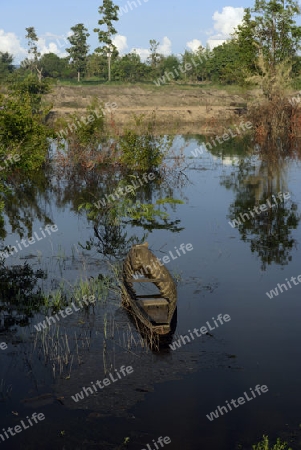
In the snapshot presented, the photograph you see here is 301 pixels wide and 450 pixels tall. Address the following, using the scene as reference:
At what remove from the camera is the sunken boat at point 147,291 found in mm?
9852

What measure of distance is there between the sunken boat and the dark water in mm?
342

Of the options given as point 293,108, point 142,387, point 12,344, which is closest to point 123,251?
point 12,344

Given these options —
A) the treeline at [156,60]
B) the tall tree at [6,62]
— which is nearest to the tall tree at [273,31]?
the treeline at [156,60]

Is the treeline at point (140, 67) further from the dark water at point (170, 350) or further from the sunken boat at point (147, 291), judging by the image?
the sunken boat at point (147, 291)

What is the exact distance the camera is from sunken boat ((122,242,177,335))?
9.85 metres

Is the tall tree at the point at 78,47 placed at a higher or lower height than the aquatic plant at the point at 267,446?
higher

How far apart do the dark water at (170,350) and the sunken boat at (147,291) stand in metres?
0.34

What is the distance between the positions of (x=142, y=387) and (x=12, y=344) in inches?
97.5

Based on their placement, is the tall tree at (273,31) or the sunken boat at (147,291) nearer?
the sunken boat at (147,291)

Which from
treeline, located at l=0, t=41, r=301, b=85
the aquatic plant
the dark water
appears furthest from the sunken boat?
treeline, located at l=0, t=41, r=301, b=85

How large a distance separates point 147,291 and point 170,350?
262 centimetres

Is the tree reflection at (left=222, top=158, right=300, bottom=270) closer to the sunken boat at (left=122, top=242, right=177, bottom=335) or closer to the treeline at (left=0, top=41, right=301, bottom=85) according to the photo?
the sunken boat at (left=122, top=242, right=177, bottom=335)

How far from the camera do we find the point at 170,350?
9430 mm

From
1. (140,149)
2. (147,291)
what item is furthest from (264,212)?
(147,291)
